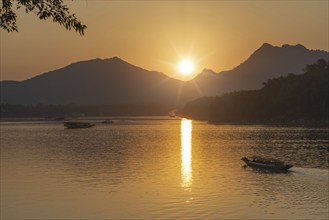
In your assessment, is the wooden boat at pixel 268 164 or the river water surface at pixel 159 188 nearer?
the river water surface at pixel 159 188

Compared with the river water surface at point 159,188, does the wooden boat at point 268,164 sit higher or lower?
higher

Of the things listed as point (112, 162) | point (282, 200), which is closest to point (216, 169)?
point (112, 162)

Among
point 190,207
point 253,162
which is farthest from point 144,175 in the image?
point 190,207

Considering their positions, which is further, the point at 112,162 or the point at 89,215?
the point at 112,162

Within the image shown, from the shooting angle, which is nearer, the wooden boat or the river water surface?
the river water surface

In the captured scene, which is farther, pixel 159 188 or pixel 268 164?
pixel 268 164

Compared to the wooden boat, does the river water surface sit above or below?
below

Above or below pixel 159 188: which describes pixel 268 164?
above

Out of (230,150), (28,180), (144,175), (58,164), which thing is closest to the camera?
(28,180)

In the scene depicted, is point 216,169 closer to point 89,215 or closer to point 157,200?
point 157,200

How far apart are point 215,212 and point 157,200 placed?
9.19 meters

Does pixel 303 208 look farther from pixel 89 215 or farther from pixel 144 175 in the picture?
pixel 144 175

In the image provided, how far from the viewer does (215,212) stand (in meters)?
48.4

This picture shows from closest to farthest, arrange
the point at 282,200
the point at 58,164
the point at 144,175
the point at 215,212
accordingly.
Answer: the point at 215,212 < the point at 282,200 < the point at 144,175 < the point at 58,164
